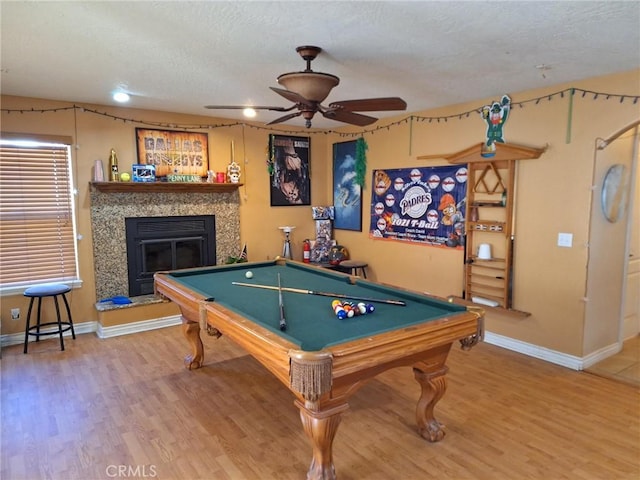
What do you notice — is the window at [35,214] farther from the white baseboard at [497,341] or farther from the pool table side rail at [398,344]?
the pool table side rail at [398,344]

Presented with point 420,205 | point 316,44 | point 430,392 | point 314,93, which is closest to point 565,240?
point 420,205

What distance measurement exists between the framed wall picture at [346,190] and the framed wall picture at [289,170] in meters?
0.42

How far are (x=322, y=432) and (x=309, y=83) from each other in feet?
6.68

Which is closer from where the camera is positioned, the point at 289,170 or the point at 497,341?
the point at 497,341

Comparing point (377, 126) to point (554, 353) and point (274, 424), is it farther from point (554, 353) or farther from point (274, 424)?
point (274, 424)

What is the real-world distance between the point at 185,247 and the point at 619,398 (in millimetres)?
4635

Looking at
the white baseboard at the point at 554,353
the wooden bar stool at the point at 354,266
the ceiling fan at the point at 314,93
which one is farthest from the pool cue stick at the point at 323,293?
the wooden bar stool at the point at 354,266

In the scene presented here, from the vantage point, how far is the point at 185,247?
5.24m

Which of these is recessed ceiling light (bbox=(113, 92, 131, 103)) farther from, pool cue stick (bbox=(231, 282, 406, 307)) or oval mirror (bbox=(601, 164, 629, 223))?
oval mirror (bbox=(601, 164, 629, 223))

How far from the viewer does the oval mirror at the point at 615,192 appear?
3.56 m

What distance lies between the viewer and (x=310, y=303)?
2.79 metres

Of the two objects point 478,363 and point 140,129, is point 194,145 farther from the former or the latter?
point 478,363

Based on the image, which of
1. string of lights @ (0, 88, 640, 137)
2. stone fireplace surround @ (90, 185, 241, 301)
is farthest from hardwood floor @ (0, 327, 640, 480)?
string of lights @ (0, 88, 640, 137)

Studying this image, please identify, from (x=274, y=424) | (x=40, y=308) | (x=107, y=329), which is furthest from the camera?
(x=107, y=329)
